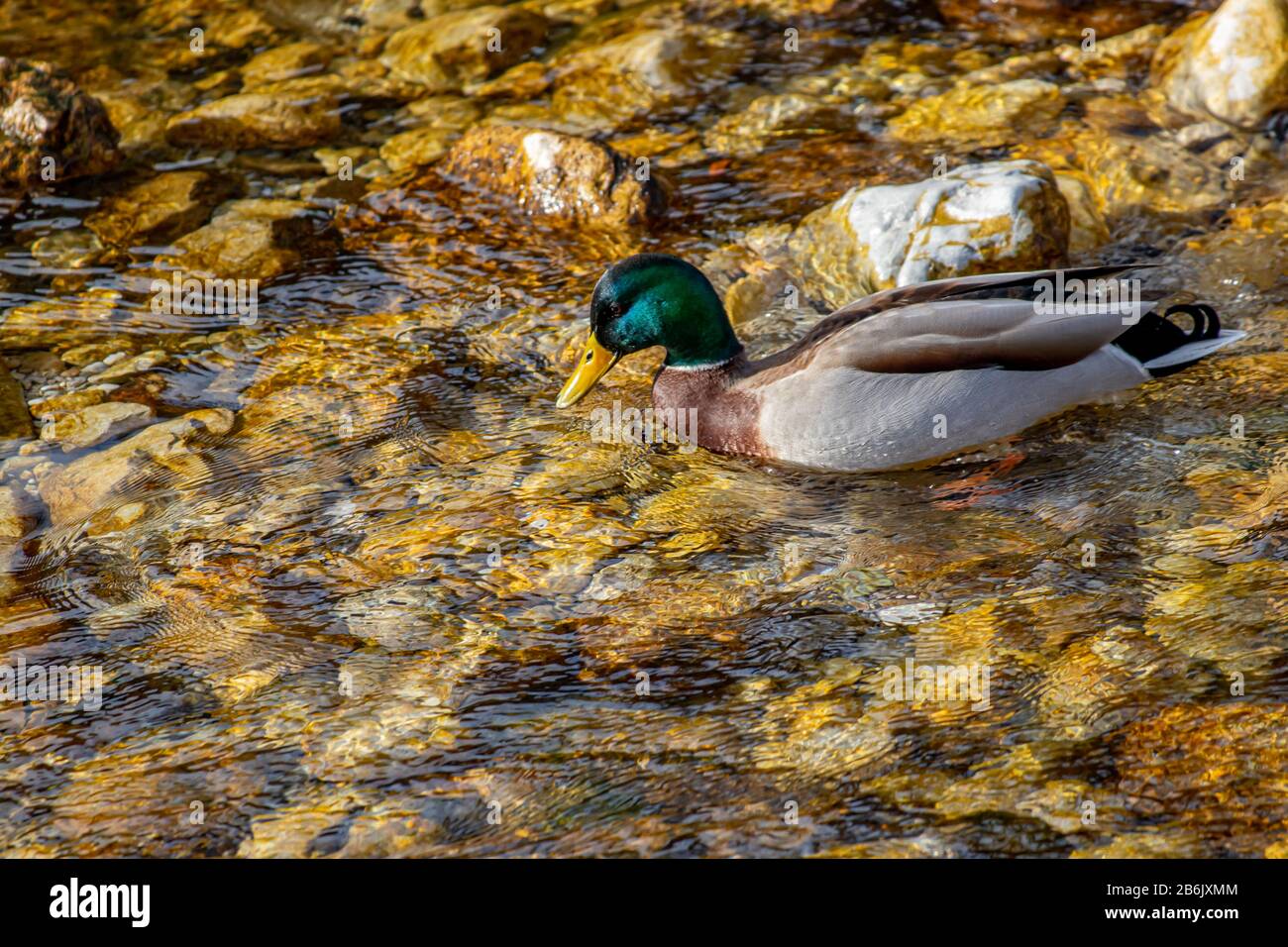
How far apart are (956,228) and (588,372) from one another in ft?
6.49

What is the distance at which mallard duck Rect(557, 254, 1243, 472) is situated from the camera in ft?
17.3

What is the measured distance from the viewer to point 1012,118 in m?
7.96

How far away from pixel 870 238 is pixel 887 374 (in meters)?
1.51

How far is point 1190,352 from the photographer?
223 inches

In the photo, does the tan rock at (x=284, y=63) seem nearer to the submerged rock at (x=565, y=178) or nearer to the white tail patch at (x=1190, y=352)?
the submerged rock at (x=565, y=178)

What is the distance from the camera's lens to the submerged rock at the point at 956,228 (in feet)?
21.1

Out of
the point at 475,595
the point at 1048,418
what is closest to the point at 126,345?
the point at 475,595

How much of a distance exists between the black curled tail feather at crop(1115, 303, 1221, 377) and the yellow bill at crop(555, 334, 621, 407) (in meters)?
2.13

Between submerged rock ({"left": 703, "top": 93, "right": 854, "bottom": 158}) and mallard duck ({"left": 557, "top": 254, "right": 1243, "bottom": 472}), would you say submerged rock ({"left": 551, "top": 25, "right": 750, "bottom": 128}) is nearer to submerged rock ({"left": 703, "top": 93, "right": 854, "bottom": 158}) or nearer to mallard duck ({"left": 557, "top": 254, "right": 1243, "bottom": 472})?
submerged rock ({"left": 703, "top": 93, "right": 854, "bottom": 158})

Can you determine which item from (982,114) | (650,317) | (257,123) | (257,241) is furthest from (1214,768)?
(257,123)

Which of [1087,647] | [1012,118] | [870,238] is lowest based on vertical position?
[1087,647]

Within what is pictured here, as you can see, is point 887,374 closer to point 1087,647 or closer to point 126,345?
point 1087,647

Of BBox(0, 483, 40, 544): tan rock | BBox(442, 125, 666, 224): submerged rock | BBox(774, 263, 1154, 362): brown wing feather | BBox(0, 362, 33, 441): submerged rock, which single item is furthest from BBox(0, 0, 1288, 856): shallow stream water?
BBox(774, 263, 1154, 362): brown wing feather

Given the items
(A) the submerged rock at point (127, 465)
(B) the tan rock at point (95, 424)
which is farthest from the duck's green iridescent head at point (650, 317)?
(B) the tan rock at point (95, 424)
